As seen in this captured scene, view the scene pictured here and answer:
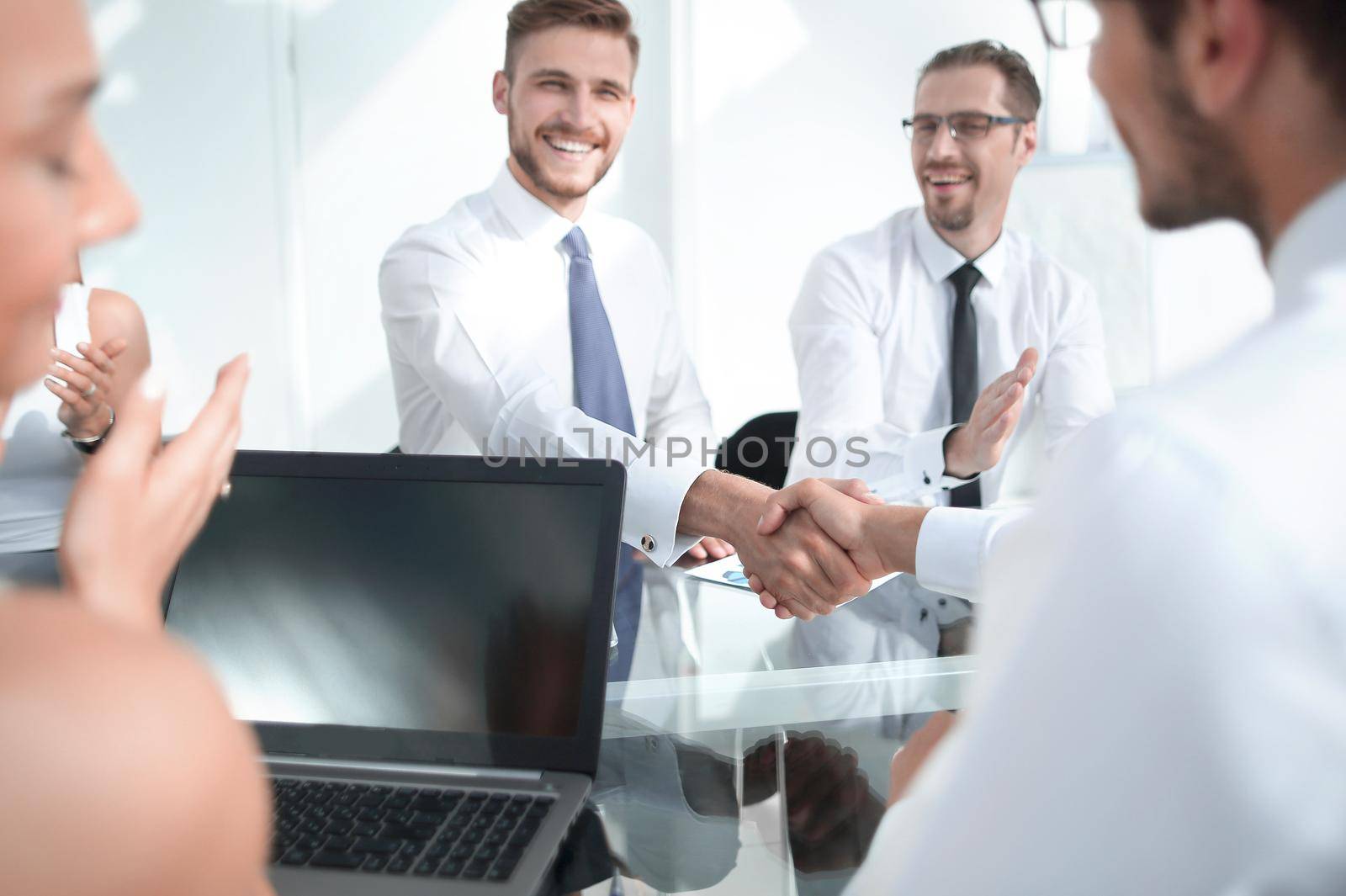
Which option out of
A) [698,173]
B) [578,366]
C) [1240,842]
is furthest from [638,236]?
[1240,842]

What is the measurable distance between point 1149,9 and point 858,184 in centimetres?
420

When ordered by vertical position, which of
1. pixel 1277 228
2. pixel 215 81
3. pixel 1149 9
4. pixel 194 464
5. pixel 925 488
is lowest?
pixel 925 488

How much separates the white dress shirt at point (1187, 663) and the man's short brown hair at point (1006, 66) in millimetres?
2780

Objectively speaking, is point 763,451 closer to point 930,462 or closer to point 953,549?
point 930,462

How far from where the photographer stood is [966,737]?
1.59 feet

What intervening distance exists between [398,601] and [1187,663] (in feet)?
2.37

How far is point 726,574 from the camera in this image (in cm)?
179

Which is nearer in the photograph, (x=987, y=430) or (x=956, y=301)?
(x=987, y=430)

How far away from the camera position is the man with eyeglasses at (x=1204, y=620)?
0.41 meters

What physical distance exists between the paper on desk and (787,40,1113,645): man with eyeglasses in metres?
0.99

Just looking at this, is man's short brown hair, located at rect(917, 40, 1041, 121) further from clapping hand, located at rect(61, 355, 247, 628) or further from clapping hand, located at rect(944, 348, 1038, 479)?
clapping hand, located at rect(61, 355, 247, 628)

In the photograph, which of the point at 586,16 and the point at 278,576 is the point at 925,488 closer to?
the point at 586,16

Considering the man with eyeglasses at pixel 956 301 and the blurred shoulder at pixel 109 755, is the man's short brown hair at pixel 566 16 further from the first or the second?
the blurred shoulder at pixel 109 755

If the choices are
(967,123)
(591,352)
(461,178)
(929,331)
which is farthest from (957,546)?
(461,178)
